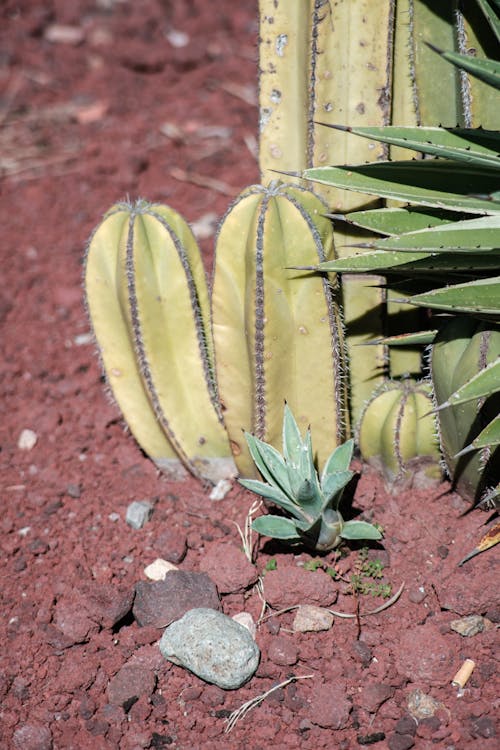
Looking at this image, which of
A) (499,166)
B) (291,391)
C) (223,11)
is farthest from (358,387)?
(223,11)

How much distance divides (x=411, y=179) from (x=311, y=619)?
1254mm

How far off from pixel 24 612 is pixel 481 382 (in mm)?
1513

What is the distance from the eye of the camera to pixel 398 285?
2.58m

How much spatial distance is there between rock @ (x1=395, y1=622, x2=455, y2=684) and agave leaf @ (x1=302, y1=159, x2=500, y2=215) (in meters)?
1.19

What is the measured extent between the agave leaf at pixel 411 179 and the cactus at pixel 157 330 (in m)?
0.53

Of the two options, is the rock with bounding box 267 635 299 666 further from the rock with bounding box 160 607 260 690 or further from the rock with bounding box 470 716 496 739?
the rock with bounding box 470 716 496 739

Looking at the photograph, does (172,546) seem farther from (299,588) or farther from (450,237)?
(450,237)

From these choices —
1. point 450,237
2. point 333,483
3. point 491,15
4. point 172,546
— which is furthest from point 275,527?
point 491,15

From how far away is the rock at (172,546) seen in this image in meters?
2.72

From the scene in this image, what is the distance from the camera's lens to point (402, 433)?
2.61 metres

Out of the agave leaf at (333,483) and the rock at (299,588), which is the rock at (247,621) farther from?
the agave leaf at (333,483)

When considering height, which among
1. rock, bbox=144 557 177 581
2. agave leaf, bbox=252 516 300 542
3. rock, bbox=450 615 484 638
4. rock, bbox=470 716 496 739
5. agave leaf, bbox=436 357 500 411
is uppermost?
agave leaf, bbox=436 357 500 411

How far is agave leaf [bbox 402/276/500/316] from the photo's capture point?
85.8 inches

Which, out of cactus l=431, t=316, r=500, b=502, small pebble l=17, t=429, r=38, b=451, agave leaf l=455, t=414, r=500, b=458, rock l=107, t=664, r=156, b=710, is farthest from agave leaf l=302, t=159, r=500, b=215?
small pebble l=17, t=429, r=38, b=451
